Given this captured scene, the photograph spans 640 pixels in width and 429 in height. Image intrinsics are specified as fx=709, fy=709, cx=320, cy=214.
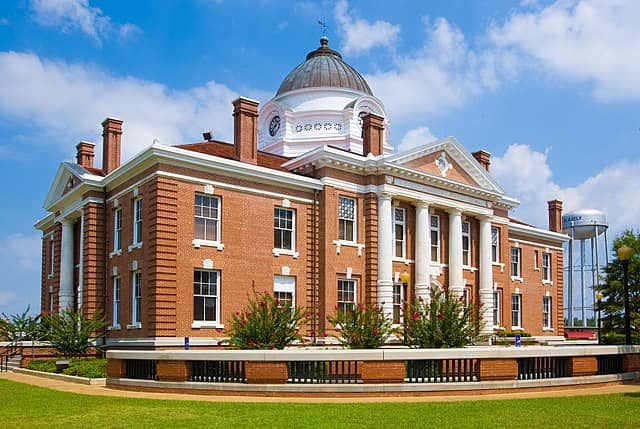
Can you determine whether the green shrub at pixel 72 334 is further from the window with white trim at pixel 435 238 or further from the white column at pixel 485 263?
the white column at pixel 485 263

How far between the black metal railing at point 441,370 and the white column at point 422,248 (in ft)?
58.0

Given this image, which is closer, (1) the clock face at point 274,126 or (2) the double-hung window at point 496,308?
(2) the double-hung window at point 496,308

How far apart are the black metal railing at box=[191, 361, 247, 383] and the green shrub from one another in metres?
12.2

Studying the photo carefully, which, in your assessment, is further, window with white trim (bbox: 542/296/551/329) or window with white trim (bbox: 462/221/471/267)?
window with white trim (bbox: 542/296/551/329)

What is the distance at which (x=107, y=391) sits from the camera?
67.1 feet

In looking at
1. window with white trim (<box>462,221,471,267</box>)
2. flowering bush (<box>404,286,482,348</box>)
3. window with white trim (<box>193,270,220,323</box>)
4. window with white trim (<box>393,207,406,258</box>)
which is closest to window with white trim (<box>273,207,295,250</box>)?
window with white trim (<box>193,270,220,323</box>)

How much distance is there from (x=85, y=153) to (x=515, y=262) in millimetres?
29162

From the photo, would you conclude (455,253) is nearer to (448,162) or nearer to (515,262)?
(448,162)

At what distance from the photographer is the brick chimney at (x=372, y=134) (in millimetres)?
35969

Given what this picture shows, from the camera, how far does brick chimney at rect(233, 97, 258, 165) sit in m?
32.5

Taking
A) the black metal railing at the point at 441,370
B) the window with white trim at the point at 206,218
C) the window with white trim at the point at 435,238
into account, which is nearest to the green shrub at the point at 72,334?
the window with white trim at the point at 206,218

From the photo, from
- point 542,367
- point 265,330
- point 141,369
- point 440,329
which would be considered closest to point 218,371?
point 141,369

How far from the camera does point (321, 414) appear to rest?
47.8ft

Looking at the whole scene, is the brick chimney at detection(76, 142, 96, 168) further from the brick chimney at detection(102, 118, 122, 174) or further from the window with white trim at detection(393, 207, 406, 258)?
the window with white trim at detection(393, 207, 406, 258)
